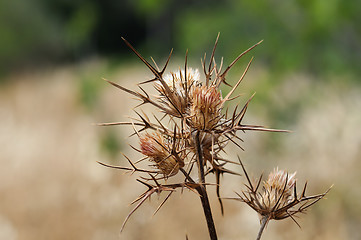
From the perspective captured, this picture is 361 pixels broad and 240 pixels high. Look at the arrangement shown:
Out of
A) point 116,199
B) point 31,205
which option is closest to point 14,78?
point 31,205

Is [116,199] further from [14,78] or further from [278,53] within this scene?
[14,78]

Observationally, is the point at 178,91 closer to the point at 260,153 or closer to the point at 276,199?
the point at 276,199

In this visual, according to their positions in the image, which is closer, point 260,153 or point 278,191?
point 278,191

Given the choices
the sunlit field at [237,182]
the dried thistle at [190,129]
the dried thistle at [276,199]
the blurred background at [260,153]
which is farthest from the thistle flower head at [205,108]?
the blurred background at [260,153]

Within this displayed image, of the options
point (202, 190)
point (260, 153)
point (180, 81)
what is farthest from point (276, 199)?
point (260, 153)

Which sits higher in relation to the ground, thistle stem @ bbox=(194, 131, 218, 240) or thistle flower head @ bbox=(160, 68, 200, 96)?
thistle flower head @ bbox=(160, 68, 200, 96)

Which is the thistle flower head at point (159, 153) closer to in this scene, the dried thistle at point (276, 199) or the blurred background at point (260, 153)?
the dried thistle at point (276, 199)

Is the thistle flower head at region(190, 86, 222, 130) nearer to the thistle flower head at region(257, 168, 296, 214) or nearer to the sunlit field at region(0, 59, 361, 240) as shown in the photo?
the thistle flower head at region(257, 168, 296, 214)

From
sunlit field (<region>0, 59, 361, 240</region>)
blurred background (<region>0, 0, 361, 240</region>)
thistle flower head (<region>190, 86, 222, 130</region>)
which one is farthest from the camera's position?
blurred background (<region>0, 0, 361, 240</region>)

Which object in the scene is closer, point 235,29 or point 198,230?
point 198,230

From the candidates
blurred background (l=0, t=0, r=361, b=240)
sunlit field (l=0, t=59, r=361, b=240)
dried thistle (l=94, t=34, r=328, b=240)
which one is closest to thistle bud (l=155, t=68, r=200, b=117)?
dried thistle (l=94, t=34, r=328, b=240)

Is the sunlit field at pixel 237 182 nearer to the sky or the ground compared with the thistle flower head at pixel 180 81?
nearer to the sky
